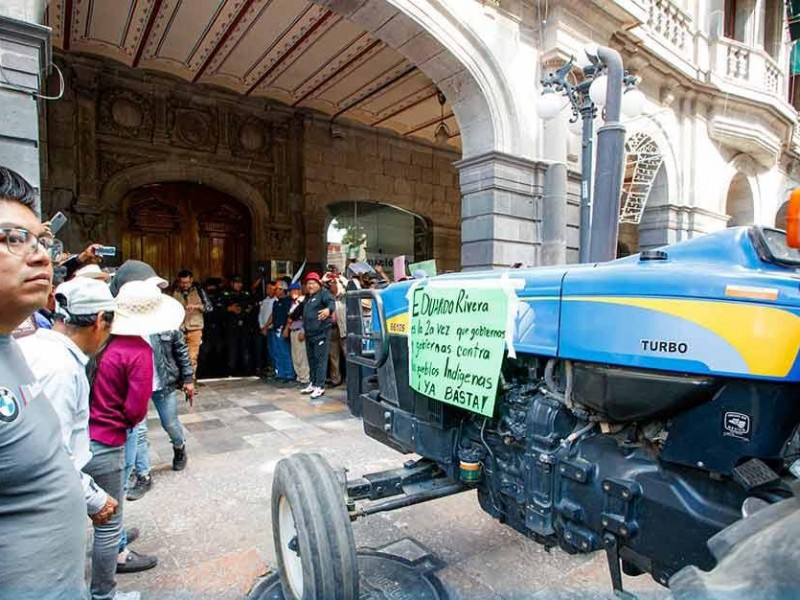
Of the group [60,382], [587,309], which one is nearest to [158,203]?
[60,382]

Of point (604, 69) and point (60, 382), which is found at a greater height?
point (604, 69)

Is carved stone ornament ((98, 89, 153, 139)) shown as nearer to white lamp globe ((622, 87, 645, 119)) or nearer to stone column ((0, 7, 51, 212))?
stone column ((0, 7, 51, 212))

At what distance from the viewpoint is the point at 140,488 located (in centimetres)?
366

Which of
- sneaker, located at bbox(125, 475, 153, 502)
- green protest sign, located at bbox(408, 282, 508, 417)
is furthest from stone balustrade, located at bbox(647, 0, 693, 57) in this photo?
sneaker, located at bbox(125, 475, 153, 502)

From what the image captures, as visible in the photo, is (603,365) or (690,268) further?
(603,365)

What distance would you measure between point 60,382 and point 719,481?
7.00ft

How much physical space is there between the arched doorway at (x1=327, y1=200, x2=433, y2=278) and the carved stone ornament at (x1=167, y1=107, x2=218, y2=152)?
9.11 ft

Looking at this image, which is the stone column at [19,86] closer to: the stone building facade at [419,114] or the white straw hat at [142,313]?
the white straw hat at [142,313]

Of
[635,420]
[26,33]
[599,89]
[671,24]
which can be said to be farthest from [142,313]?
[671,24]

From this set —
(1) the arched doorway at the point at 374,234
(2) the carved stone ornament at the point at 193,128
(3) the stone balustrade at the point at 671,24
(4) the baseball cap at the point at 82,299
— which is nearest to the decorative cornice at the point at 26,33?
(4) the baseball cap at the point at 82,299

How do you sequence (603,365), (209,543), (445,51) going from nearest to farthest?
(603,365) → (209,543) → (445,51)

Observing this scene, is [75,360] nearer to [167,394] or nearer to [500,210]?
[167,394]

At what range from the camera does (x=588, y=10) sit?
24.2 feet

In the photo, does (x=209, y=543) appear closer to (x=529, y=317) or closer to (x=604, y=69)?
(x=529, y=317)
